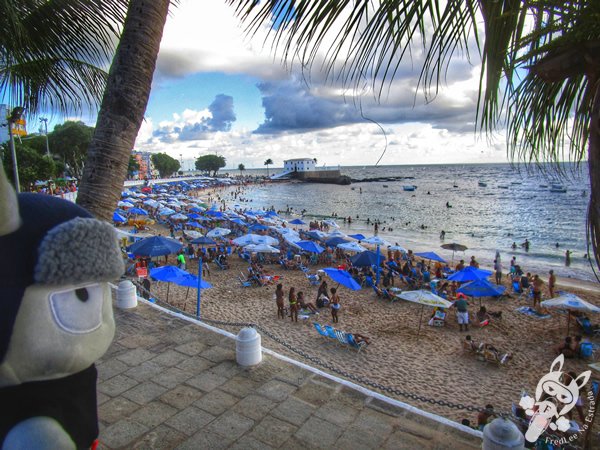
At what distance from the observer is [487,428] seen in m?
3.38

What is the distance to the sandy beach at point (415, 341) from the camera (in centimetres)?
801

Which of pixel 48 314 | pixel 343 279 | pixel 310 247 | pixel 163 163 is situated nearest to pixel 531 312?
pixel 343 279

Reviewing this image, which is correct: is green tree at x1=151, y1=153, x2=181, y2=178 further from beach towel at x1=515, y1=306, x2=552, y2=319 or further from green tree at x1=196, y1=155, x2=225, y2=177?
beach towel at x1=515, y1=306, x2=552, y2=319

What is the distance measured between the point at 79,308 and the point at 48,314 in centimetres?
11

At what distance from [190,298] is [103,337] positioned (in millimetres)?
12199

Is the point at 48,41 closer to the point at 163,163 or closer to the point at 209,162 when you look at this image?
the point at 163,163

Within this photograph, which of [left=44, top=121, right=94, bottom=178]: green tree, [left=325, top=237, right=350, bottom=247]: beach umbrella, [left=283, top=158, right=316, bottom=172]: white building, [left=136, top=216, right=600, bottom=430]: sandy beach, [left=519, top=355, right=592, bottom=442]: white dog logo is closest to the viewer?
[left=519, top=355, right=592, bottom=442]: white dog logo

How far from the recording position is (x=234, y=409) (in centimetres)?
413

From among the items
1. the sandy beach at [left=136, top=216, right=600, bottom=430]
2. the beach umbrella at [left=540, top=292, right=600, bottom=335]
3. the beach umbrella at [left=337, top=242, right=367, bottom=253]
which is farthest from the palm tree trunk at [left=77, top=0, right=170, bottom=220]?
the beach umbrella at [left=337, top=242, right=367, bottom=253]

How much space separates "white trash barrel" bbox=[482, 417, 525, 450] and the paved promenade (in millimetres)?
569

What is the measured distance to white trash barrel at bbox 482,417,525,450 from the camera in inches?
127

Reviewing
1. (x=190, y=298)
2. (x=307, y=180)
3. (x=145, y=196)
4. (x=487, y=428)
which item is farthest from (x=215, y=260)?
(x=307, y=180)

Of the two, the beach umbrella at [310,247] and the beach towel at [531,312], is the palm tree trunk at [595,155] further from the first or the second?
the beach umbrella at [310,247]

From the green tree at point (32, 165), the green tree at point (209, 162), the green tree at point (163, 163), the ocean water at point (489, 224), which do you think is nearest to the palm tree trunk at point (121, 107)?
the ocean water at point (489, 224)
